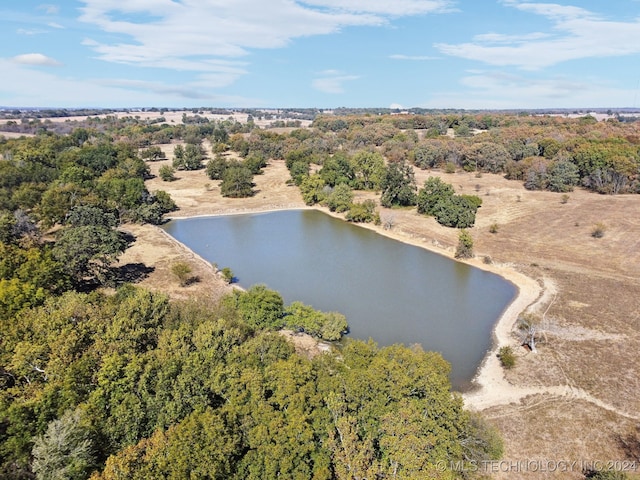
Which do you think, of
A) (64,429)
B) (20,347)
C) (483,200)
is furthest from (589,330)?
(483,200)

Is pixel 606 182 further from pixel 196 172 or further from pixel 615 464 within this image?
pixel 196 172

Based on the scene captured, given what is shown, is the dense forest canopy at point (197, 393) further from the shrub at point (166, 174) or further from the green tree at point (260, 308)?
the shrub at point (166, 174)

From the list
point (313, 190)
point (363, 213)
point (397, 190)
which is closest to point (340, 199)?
point (313, 190)

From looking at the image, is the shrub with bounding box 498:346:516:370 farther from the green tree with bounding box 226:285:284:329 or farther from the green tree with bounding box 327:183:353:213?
the green tree with bounding box 327:183:353:213

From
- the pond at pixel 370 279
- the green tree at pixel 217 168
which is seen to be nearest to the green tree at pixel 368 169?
the pond at pixel 370 279

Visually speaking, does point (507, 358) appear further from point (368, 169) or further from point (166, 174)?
point (166, 174)

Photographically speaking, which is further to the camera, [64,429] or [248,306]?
[248,306]

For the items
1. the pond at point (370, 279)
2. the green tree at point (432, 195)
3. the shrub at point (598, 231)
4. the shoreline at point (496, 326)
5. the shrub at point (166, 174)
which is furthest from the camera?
the shrub at point (166, 174)
